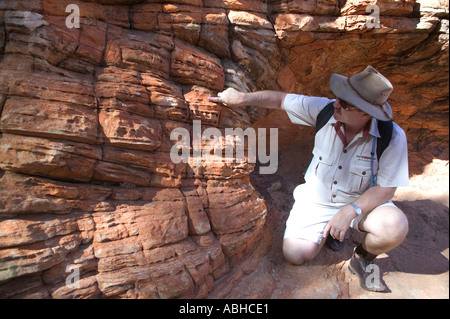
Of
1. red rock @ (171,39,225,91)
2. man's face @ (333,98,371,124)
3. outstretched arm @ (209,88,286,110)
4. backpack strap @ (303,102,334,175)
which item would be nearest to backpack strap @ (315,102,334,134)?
backpack strap @ (303,102,334,175)

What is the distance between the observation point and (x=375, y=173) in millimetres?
2609

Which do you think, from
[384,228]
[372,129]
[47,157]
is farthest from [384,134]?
[47,157]

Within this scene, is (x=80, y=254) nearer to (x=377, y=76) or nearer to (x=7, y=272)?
(x=7, y=272)

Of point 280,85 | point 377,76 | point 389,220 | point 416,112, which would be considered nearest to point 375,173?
point 389,220

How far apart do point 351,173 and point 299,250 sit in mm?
1021

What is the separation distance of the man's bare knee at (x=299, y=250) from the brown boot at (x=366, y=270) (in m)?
0.45

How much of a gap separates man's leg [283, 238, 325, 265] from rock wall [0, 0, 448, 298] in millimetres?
340

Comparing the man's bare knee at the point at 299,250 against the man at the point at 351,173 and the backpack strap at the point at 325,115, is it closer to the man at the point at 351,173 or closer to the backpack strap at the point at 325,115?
the man at the point at 351,173

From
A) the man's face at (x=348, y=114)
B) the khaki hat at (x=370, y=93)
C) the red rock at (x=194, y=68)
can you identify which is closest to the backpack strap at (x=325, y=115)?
the man's face at (x=348, y=114)

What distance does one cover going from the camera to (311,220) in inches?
114

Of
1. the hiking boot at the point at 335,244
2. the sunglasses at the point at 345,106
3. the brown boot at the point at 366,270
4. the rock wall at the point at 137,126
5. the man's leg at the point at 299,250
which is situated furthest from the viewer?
the hiking boot at the point at 335,244

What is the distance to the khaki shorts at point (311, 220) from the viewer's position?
2.86 meters

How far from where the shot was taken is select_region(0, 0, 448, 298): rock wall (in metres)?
2.15

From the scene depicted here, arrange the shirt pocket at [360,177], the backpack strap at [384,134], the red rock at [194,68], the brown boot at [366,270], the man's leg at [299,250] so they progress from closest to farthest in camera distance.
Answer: the backpack strap at [384,134] < the shirt pocket at [360,177] < the brown boot at [366,270] < the man's leg at [299,250] < the red rock at [194,68]
